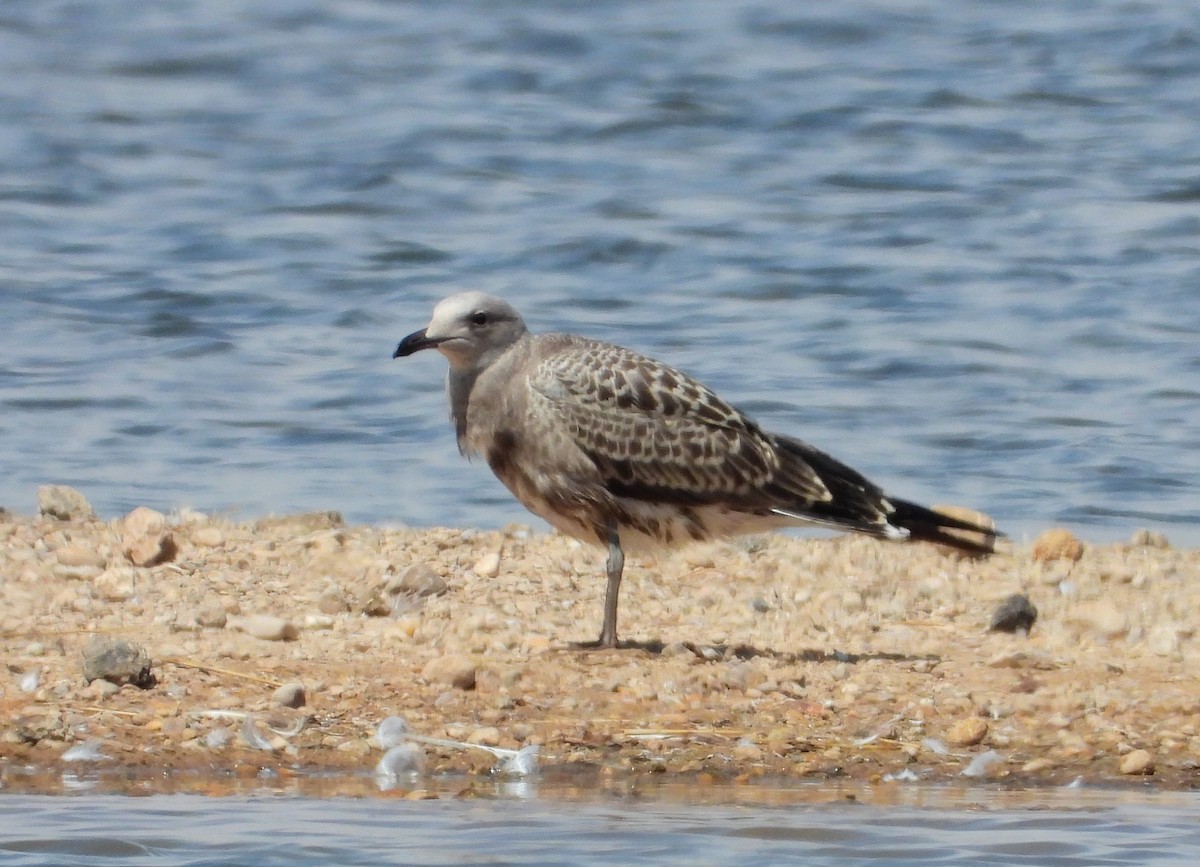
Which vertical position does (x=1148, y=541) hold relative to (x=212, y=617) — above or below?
below

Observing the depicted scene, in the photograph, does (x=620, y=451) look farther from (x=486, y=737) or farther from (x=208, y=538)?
(x=208, y=538)

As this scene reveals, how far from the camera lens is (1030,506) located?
10719 millimetres

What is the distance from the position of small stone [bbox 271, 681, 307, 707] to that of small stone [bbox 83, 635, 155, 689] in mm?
402

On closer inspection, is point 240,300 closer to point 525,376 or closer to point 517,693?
point 525,376

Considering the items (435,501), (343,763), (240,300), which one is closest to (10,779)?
(343,763)

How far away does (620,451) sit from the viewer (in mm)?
7988

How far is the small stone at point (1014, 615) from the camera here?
26.5ft

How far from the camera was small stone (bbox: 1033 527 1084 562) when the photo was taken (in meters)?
9.12

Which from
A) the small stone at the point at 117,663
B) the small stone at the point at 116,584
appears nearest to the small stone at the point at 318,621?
the small stone at the point at 116,584

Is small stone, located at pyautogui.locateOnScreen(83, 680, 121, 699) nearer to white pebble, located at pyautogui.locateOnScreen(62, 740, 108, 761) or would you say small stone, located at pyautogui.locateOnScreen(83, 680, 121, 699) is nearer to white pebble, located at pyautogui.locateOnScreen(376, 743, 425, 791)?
white pebble, located at pyautogui.locateOnScreen(62, 740, 108, 761)

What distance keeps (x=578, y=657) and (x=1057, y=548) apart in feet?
8.20

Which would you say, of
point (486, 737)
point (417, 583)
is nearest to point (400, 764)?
point (486, 737)

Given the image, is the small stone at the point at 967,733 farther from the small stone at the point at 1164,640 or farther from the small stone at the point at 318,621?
the small stone at the point at 318,621

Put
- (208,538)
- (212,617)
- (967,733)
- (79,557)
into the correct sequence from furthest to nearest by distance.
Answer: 1. (208,538)
2. (79,557)
3. (212,617)
4. (967,733)
